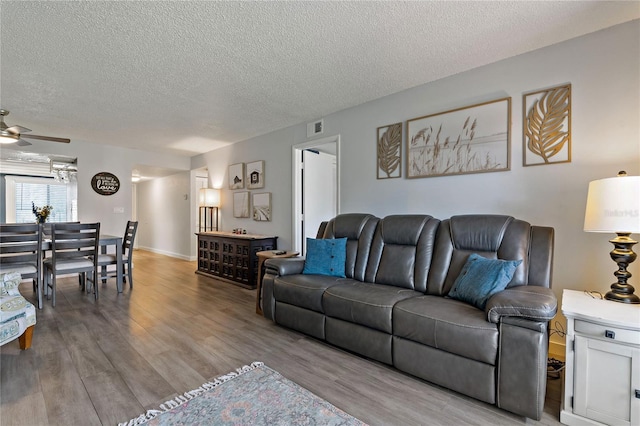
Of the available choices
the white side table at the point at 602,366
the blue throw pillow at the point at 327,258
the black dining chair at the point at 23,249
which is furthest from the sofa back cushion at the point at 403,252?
the black dining chair at the point at 23,249

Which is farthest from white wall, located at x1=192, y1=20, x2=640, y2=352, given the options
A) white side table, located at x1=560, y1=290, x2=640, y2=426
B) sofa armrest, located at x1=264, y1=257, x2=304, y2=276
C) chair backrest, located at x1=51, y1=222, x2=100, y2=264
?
chair backrest, located at x1=51, y1=222, x2=100, y2=264

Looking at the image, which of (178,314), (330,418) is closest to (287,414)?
(330,418)

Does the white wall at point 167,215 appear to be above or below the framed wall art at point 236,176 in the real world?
below

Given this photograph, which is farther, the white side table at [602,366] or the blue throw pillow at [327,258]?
the blue throw pillow at [327,258]

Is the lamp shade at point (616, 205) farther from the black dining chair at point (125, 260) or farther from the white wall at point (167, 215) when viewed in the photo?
the white wall at point (167, 215)

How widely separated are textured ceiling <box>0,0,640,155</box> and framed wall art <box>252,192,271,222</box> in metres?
1.55

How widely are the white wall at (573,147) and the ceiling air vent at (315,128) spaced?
804mm

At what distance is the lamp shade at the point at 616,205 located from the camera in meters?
1.71

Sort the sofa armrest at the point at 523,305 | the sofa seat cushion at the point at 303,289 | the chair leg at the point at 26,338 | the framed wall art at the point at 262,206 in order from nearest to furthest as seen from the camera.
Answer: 1. the sofa armrest at the point at 523,305
2. the chair leg at the point at 26,338
3. the sofa seat cushion at the point at 303,289
4. the framed wall art at the point at 262,206

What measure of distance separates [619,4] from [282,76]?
2554 millimetres

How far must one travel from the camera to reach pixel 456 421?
5.42 feet

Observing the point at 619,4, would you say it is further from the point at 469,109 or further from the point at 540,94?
the point at 469,109

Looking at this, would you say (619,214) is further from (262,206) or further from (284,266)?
(262,206)

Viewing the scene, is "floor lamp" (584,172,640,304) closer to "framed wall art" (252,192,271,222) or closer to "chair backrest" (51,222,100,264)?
"framed wall art" (252,192,271,222)
